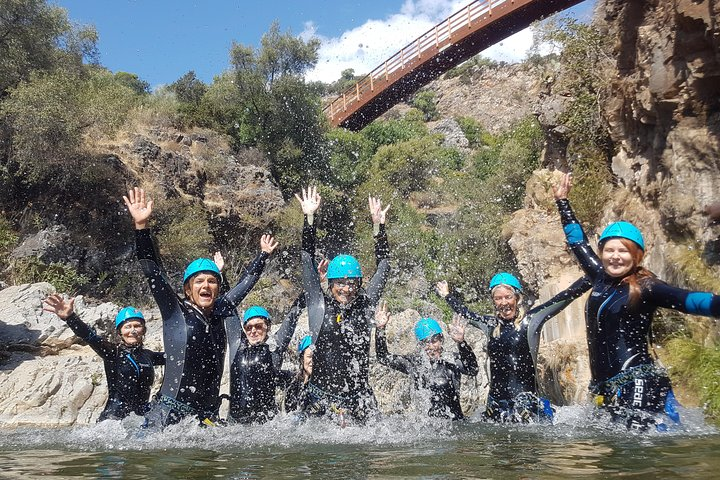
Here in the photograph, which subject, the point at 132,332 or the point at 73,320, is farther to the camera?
the point at 132,332

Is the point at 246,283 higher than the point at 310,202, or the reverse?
the point at 310,202

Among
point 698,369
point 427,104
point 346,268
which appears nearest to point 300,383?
point 346,268

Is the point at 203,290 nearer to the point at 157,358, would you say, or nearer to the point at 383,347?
the point at 157,358

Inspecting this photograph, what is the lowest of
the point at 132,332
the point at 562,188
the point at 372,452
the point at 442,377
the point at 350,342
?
the point at 372,452

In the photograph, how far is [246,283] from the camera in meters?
5.33

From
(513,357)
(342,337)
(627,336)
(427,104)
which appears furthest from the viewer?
(427,104)

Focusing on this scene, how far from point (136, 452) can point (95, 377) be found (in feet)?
26.0

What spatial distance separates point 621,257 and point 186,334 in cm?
309

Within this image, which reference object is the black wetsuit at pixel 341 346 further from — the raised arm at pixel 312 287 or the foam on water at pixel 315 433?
the foam on water at pixel 315 433

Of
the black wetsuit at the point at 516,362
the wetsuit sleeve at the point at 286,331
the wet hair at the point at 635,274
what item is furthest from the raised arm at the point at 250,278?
the wet hair at the point at 635,274

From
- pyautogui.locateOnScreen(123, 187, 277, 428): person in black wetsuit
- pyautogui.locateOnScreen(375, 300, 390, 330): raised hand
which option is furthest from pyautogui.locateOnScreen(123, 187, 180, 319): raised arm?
pyautogui.locateOnScreen(375, 300, 390, 330): raised hand

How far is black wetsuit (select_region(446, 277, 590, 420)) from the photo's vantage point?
19.1 feet

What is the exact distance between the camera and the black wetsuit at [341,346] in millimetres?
5242

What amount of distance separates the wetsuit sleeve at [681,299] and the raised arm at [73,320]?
4493 mm
